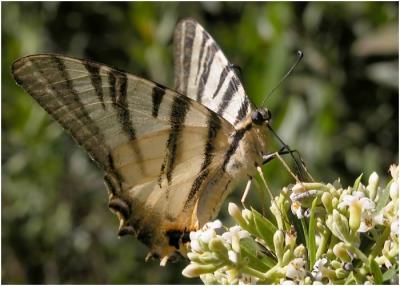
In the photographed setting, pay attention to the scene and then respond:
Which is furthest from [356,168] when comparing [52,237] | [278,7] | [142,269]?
[52,237]

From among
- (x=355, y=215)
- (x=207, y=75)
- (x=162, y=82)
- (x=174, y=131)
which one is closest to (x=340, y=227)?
(x=355, y=215)

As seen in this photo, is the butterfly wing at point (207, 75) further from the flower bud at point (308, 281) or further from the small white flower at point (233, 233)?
the flower bud at point (308, 281)

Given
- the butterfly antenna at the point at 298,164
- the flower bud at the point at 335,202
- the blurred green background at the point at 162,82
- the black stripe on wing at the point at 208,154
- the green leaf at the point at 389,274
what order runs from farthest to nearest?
the blurred green background at the point at 162,82 → the black stripe on wing at the point at 208,154 → the butterfly antenna at the point at 298,164 → the flower bud at the point at 335,202 → the green leaf at the point at 389,274

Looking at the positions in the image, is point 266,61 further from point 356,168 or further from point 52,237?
point 52,237

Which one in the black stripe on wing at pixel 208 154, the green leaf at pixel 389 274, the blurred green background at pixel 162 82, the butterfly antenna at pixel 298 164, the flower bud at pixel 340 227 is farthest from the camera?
the blurred green background at pixel 162 82

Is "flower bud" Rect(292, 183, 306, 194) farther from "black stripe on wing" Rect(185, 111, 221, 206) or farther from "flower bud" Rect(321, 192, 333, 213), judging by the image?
"black stripe on wing" Rect(185, 111, 221, 206)

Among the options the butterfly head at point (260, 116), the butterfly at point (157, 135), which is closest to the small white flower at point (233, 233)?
the butterfly at point (157, 135)
